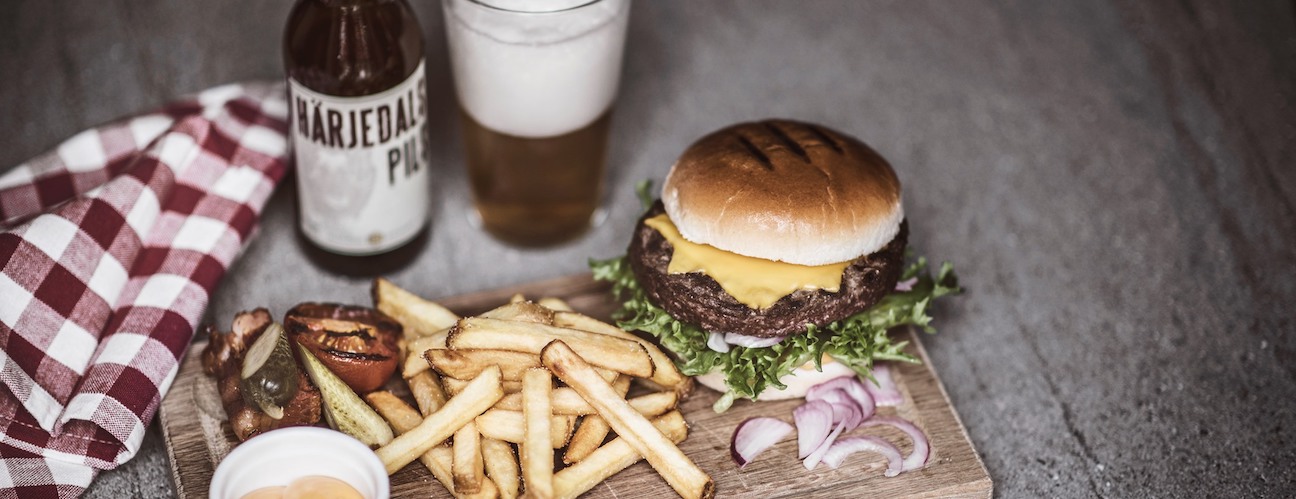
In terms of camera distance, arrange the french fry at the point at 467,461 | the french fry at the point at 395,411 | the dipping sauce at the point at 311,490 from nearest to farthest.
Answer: the dipping sauce at the point at 311,490
the french fry at the point at 467,461
the french fry at the point at 395,411

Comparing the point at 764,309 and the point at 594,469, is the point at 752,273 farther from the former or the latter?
the point at 594,469

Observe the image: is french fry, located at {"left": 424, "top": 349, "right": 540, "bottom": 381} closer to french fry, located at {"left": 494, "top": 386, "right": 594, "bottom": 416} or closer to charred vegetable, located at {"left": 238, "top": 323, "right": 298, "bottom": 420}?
french fry, located at {"left": 494, "top": 386, "right": 594, "bottom": 416}

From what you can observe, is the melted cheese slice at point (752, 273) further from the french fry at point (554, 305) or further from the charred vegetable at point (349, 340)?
the charred vegetable at point (349, 340)

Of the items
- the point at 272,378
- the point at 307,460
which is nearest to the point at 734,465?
the point at 307,460

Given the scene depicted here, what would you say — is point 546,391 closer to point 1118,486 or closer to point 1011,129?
point 1118,486

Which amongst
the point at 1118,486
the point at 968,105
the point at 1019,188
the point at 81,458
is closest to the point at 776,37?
the point at 968,105

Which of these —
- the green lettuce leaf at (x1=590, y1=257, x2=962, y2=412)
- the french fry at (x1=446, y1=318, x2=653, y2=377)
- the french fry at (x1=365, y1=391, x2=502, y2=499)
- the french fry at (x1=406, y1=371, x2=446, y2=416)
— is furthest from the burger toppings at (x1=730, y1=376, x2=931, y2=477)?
the french fry at (x1=406, y1=371, x2=446, y2=416)

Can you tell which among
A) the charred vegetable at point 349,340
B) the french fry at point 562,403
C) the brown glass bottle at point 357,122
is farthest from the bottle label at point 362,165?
the french fry at point 562,403
